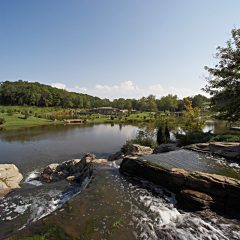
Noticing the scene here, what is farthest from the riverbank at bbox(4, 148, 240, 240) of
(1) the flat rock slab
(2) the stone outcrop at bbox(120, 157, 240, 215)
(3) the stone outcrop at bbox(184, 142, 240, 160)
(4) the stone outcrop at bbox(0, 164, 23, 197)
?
(4) the stone outcrop at bbox(0, 164, 23, 197)

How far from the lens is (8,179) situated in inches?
747

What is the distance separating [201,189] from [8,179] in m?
15.4

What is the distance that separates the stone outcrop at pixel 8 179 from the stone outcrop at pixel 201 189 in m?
11.2

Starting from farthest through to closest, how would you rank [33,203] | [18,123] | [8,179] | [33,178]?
[18,123], [33,178], [8,179], [33,203]

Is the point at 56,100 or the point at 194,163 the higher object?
the point at 56,100

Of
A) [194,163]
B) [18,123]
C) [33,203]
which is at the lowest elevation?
[18,123]

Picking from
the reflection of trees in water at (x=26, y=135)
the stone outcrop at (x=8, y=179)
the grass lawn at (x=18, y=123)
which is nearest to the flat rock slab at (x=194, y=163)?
the stone outcrop at (x=8, y=179)

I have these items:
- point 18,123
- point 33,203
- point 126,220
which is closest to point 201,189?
point 126,220

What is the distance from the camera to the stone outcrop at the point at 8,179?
16.9 metres

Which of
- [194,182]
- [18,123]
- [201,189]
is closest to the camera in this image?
[201,189]

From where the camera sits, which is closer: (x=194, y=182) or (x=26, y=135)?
(x=194, y=182)

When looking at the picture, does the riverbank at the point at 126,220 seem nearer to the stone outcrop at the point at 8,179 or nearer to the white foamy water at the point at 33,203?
the white foamy water at the point at 33,203

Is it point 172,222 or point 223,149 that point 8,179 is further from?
point 223,149

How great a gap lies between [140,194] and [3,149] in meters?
29.1
